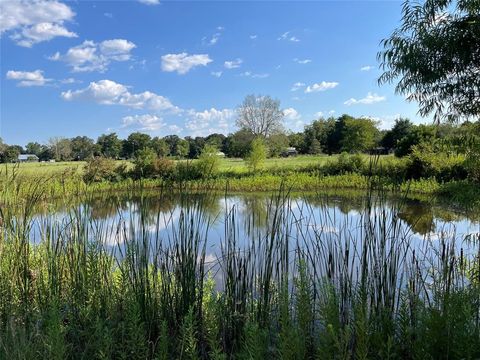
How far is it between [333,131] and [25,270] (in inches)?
1946

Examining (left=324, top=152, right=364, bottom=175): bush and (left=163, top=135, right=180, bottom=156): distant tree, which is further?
(left=324, top=152, right=364, bottom=175): bush

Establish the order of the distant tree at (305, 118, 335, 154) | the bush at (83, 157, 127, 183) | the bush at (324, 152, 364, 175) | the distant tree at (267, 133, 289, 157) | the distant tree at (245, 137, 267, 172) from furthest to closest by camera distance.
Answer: the distant tree at (305, 118, 335, 154), the distant tree at (267, 133, 289, 157), the distant tree at (245, 137, 267, 172), the bush at (324, 152, 364, 175), the bush at (83, 157, 127, 183)

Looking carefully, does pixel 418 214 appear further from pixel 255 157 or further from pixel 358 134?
pixel 358 134

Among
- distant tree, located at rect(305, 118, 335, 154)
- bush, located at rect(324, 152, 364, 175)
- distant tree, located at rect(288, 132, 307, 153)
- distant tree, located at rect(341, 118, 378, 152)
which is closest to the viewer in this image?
bush, located at rect(324, 152, 364, 175)

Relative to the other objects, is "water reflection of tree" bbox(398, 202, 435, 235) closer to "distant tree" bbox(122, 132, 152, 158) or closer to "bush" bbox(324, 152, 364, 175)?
"distant tree" bbox(122, 132, 152, 158)

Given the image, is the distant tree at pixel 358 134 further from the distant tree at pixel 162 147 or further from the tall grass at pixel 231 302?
the tall grass at pixel 231 302

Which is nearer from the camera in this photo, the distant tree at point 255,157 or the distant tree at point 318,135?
the distant tree at point 255,157

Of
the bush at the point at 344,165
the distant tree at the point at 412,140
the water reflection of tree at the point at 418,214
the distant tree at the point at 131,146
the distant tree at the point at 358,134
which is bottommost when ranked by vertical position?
the water reflection of tree at the point at 418,214

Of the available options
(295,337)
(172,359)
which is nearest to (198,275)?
(172,359)

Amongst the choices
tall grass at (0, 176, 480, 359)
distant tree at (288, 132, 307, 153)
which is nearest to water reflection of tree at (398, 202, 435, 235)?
tall grass at (0, 176, 480, 359)

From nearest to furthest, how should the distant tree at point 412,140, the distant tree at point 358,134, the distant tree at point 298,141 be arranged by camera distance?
the distant tree at point 412,140
the distant tree at point 358,134
the distant tree at point 298,141

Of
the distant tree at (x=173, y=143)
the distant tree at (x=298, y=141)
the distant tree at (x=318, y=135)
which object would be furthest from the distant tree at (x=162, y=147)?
the distant tree at (x=298, y=141)

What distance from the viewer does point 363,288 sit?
→ 2213 millimetres

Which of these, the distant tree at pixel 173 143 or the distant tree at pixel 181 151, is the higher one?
the distant tree at pixel 173 143
